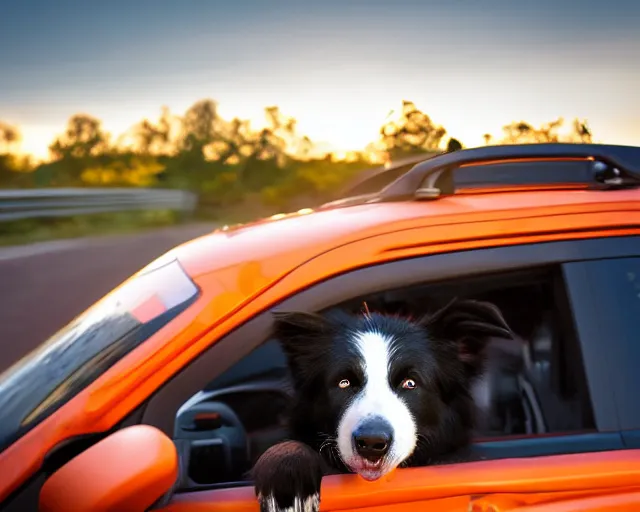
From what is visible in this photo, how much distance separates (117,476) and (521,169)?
4.70ft

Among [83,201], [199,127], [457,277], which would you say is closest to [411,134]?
[457,277]

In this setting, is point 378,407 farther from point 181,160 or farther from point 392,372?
point 181,160

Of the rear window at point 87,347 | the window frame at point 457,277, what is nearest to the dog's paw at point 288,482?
the window frame at point 457,277

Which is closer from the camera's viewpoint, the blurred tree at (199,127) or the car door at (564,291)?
the car door at (564,291)

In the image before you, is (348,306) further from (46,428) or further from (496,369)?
(46,428)

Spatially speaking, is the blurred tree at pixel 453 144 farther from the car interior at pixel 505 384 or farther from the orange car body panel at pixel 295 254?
the car interior at pixel 505 384

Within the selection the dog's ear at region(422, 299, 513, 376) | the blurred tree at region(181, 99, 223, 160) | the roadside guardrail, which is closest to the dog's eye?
the dog's ear at region(422, 299, 513, 376)

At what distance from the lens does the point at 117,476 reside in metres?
1.37

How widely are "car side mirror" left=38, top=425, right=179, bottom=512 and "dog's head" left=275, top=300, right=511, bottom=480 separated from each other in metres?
0.52

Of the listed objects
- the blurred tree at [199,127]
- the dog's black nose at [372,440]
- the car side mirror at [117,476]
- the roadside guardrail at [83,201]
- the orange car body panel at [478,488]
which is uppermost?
the blurred tree at [199,127]

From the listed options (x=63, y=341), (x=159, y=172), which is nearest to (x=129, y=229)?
(x=159, y=172)

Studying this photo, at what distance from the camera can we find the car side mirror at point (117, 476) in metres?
1.37

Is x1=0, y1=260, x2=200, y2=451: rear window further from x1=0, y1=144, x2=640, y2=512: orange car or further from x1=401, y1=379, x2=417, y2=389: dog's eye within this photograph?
x1=401, y1=379, x2=417, y2=389: dog's eye

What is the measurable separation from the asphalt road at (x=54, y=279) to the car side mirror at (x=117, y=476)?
4185 millimetres
